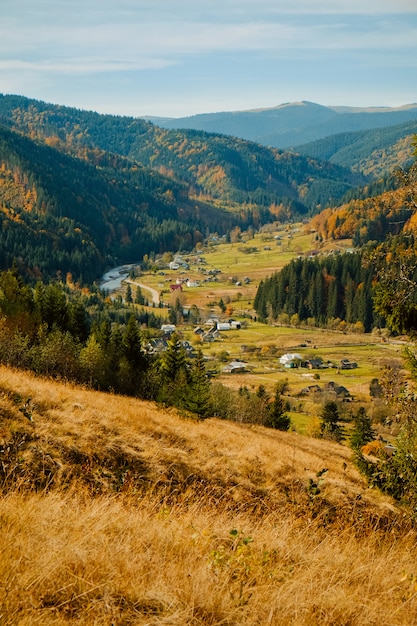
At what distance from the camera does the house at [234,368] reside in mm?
97250

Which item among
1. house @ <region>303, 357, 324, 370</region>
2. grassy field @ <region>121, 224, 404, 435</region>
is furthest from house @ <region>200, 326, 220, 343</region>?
house @ <region>303, 357, 324, 370</region>

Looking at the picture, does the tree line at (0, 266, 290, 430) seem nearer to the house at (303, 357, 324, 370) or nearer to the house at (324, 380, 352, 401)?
the house at (324, 380, 352, 401)

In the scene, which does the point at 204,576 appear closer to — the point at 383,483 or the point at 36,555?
the point at 36,555

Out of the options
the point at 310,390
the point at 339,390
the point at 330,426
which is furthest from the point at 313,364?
the point at 330,426

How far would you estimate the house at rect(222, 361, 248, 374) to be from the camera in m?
97.2

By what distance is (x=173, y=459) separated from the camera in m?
11.7

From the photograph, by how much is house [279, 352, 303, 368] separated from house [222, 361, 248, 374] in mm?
9405

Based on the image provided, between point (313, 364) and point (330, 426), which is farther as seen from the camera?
point (313, 364)

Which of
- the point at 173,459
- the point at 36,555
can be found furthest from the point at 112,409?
the point at 36,555

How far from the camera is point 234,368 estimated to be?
99000mm

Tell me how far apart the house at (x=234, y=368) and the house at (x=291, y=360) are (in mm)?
9405

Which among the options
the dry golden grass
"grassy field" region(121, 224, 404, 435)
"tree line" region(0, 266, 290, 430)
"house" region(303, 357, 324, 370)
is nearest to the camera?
the dry golden grass

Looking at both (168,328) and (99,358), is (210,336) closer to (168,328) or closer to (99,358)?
(168,328)

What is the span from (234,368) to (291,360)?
46.8 ft
